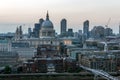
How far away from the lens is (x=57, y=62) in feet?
159

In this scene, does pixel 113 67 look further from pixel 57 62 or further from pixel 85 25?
pixel 85 25

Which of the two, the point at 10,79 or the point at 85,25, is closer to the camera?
the point at 10,79

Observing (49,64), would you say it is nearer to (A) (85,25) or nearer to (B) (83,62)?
(B) (83,62)

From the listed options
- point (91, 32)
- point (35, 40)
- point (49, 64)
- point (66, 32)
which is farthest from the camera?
point (91, 32)

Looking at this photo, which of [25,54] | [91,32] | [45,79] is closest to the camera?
[45,79]

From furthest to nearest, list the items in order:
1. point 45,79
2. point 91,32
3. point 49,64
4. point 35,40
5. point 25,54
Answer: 1. point 91,32
2. point 35,40
3. point 25,54
4. point 49,64
5. point 45,79

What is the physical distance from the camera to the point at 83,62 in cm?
5544

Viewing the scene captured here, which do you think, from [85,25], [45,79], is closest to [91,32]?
[85,25]

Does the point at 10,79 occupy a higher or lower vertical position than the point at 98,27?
lower

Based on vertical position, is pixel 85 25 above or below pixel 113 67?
above

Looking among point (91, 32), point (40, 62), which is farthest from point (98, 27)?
point (40, 62)

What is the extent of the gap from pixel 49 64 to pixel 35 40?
143 ft

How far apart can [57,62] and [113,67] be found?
5769 millimetres

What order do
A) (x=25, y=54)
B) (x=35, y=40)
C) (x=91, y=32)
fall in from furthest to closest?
(x=91, y=32) → (x=35, y=40) → (x=25, y=54)
